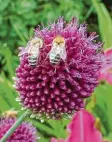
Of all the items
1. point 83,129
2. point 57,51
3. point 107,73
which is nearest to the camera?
point 57,51

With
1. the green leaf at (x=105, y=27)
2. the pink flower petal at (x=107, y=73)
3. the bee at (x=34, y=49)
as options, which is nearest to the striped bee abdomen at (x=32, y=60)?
the bee at (x=34, y=49)

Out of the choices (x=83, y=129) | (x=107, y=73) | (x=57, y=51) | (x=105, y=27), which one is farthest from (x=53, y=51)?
(x=105, y=27)

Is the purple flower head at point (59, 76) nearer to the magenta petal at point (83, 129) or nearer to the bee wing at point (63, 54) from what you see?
the bee wing at point (63, 54)

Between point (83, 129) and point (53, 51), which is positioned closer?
point (53, 51)

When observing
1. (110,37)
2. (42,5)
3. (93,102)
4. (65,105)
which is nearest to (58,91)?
(65,105)

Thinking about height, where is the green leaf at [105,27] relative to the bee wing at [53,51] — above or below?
above

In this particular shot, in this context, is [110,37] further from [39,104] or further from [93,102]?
[39,104]

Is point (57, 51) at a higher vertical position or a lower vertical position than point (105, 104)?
higher

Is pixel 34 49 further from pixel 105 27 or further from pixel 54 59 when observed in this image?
pixel 105 27

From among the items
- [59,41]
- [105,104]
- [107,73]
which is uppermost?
[59,41]
